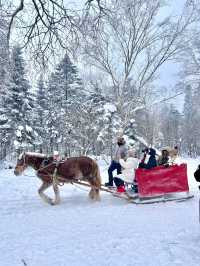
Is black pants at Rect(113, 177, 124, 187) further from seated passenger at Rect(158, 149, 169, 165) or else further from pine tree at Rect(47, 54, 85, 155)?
pine tree at Rect(47, 54, 85, 155)

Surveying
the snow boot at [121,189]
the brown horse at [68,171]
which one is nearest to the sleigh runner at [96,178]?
the brown horse at [68,171]

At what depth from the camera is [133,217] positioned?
27.4ft

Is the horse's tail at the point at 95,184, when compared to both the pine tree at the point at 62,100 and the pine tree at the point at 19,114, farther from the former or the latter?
the pine tree at the point at 19,114

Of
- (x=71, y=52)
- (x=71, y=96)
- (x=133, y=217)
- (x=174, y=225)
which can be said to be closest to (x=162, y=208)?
(x=133, y=217)

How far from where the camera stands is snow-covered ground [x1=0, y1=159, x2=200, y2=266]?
17.8 ft

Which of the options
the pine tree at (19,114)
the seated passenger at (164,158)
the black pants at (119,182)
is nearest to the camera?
the black pants at (119,182)

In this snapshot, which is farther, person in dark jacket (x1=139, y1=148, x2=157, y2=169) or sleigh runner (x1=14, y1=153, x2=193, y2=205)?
person in dark jacket (x1=139, y1=148, x2=157, y2=169)

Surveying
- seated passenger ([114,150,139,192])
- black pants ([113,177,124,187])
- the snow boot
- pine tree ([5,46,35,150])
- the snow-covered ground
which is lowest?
the snow-covered ground

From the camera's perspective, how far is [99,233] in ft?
22.7

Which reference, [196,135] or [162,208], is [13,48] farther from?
[196,135]

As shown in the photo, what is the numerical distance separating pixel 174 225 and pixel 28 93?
32727mm

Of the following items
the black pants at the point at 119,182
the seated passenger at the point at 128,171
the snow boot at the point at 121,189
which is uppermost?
the seated passenger at the point at 128,171

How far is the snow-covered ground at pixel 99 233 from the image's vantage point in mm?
5422

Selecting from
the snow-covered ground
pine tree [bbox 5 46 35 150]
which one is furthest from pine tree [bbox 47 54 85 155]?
the snow-covered ground
